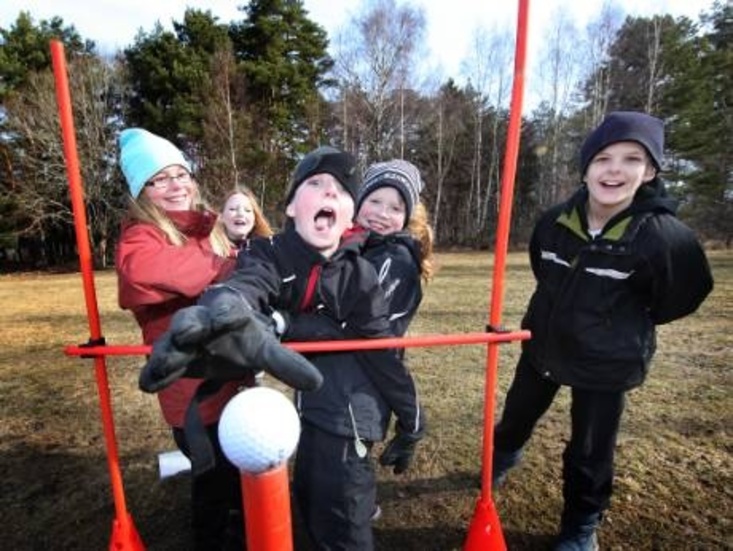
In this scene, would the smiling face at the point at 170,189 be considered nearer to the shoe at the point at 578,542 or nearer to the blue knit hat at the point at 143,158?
the blue knit hat at the point at 143,158

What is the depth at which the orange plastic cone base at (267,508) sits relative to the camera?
122 centimetres

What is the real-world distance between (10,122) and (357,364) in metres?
28.2

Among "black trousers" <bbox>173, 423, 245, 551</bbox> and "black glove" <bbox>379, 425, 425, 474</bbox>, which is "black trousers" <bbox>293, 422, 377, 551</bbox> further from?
"black trousers" <bbox>173, 423, 245, 551</bbox>

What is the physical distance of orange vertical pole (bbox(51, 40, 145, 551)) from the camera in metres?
1.77

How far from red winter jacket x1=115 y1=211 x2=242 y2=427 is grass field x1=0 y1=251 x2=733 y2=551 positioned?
0.93 meters

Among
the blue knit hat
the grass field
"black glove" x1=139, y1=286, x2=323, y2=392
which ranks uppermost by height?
the blue knit hat

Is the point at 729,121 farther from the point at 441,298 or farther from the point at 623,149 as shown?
the point at 623,149

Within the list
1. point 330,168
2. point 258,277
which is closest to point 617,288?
point 330,168

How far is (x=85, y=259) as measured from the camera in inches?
74.9

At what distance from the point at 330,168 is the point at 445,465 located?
220 cm

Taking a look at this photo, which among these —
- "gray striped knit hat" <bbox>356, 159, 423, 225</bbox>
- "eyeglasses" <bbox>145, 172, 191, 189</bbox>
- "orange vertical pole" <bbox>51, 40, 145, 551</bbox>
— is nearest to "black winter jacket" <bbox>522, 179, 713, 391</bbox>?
"gray striped knit hat" <bbox>356, 159, 423, 225</bbox>

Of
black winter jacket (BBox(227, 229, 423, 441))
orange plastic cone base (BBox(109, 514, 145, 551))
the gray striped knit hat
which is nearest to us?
black winter jacket (BBox(227, 229, 423, 441))

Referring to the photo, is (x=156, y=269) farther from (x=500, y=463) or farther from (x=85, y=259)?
(x=500, y=463)

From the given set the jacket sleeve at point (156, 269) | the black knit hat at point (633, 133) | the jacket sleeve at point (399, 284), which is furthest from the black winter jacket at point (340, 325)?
the black knit hat at point (633, 133)
